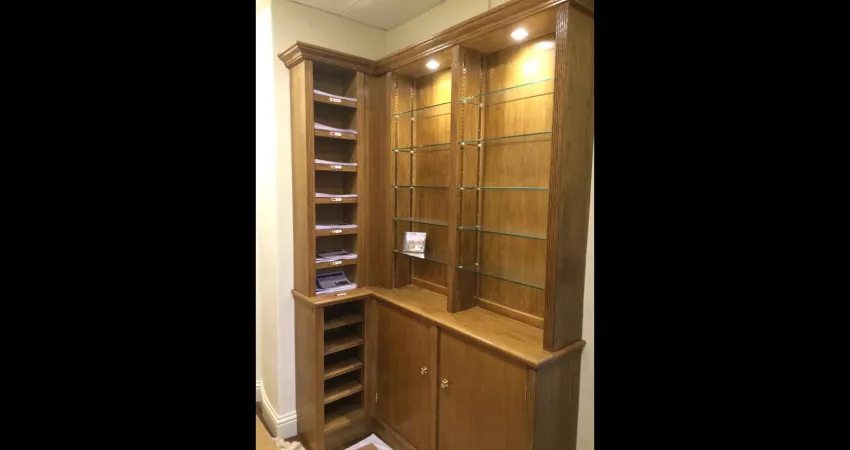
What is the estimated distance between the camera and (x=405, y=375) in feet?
7.77

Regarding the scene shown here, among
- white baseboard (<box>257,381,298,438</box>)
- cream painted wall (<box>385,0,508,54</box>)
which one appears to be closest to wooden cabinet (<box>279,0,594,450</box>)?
white baseboard (<box>257,381,298,438</box>)

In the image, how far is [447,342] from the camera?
208 cm

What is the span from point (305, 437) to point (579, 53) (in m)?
2.72

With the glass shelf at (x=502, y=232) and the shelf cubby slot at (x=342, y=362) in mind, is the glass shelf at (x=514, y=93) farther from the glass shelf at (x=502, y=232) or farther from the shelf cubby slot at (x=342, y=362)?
the shelf cubby slot at (x=342, y=362)

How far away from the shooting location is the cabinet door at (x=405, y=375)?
7.27 feet

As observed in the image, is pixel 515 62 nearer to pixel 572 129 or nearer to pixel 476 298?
pixel 572 129

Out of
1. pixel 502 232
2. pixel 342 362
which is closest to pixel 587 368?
pixel 502 232

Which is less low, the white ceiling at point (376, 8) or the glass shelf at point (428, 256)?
the white ceiling at point (376, 8)

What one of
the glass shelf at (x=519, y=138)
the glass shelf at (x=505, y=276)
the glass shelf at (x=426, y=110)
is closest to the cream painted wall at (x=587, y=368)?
the glass shelf at (x=505, y=276)

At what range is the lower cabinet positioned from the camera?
1722 mm

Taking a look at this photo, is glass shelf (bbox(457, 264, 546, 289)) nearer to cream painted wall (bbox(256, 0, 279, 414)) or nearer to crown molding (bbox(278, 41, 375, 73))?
cream painted wall (bbox(256, 0, 279, 414))

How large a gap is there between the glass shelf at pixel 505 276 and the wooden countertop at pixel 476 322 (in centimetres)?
22
